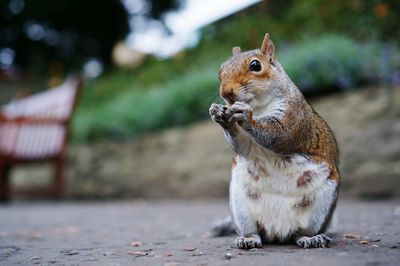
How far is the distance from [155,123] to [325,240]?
4985 millimetres

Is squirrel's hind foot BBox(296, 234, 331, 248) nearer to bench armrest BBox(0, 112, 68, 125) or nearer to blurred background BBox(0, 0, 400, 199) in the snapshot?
blurred background BBox(0, 0, 400, 199)

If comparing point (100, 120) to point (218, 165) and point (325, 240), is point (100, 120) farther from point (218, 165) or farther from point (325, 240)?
point (325, 240)

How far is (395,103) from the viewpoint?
197 inches

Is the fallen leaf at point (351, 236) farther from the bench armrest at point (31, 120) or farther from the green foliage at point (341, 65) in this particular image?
the bench armrest at point (31, 120)

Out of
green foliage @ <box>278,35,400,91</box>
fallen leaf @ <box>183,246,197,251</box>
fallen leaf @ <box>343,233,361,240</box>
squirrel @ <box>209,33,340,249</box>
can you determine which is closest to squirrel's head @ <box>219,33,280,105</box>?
squirrel @ <box>209,33,340,249</box>

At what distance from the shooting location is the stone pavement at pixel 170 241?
201 cm

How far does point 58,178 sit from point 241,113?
5.65 m

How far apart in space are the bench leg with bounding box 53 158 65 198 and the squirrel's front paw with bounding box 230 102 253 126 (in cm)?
553

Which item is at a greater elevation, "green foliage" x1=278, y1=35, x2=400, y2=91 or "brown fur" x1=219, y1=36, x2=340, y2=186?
"green foliage" x1=278, y1=35, x2=400, y2=91

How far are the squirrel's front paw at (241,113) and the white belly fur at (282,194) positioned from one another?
0.21m

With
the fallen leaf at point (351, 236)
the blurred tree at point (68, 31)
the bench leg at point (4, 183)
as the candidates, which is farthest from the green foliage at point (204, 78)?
the blurred tree at point (68, 31)

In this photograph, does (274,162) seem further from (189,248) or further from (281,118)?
(189,248)

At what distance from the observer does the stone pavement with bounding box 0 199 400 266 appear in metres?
A: 2.01

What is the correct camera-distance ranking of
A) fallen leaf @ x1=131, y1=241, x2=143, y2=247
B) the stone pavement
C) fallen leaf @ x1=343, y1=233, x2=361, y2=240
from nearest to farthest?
the stone pavement
fallen leaf @ x1=343, y1=233, x2=361, y2=240
fallen leaf @ x1=131, y1=241, x2=143, y2=247
